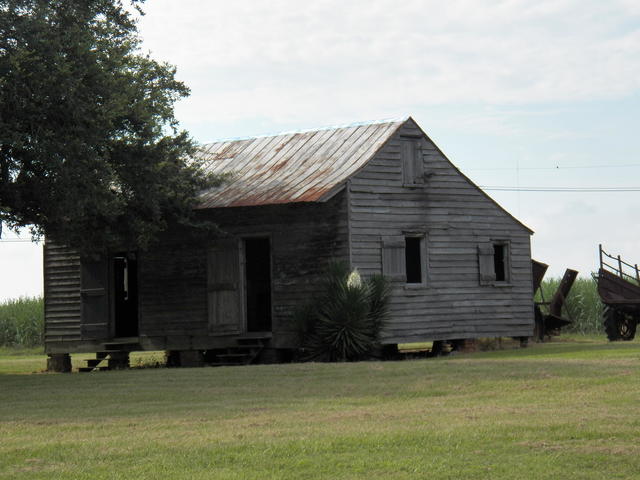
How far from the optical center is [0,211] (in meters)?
23.9

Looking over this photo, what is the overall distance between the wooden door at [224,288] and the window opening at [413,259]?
450 cm

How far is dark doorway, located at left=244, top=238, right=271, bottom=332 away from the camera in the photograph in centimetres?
3403

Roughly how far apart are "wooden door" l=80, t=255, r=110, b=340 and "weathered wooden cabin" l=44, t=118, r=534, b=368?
27mm

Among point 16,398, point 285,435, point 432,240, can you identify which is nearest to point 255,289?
point 432,240

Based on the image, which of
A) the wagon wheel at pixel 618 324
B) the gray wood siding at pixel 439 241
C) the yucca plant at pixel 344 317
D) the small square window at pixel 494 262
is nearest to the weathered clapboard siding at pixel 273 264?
the yucca plant at pixel 344 317

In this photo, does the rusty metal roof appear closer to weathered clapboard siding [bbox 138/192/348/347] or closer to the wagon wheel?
weathered clapboard siding [bbox 138/192/348/347]

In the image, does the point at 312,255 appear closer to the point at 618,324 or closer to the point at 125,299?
the point at 125,299

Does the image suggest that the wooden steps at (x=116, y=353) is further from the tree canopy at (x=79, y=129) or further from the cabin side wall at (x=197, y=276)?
the tree canopy at (x=79, y=129)

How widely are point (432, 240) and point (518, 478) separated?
1987 cm

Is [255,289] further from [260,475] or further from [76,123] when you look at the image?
[260,475]

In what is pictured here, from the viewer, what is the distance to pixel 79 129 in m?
24.0

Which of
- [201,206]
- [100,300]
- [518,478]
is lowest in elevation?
[518,478]

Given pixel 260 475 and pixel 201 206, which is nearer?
pixel 260 475

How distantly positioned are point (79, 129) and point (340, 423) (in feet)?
37.6
